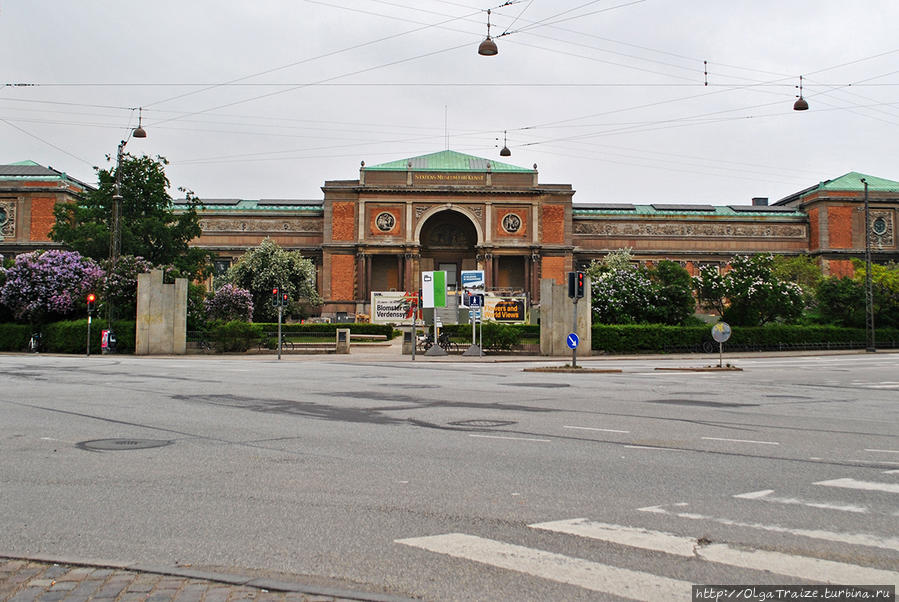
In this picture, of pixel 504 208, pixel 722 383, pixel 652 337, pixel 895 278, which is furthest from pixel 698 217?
pixel 722 383

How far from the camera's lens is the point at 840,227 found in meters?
85.7

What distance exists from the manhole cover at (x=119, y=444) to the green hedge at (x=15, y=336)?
36720 millimetres

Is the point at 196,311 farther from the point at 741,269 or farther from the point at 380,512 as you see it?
the point at 380,512

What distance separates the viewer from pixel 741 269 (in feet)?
160

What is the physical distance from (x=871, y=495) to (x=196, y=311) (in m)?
41.4

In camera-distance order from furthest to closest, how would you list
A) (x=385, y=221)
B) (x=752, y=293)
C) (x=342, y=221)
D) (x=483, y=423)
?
(x=342, y=221) → (x=385, y=221) → (x=752, y=293) → (x=483, y=423)

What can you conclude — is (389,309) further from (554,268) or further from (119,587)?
(119,587)

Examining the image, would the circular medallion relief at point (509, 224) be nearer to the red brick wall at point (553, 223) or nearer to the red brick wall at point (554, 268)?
the red brick wall at point (553, 223)

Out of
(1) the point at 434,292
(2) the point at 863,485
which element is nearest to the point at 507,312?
(1) the point at 434,292

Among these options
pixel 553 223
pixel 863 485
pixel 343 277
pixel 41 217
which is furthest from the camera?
pixel 553 223

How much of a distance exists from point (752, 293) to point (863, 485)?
1705 inches

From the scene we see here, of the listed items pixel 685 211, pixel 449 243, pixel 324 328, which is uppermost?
pixel 685 211

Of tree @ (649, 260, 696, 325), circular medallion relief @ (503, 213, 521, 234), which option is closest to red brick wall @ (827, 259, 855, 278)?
circular medallion relief @ (503, 213, 521, 234)

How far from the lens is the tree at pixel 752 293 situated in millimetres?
47312
